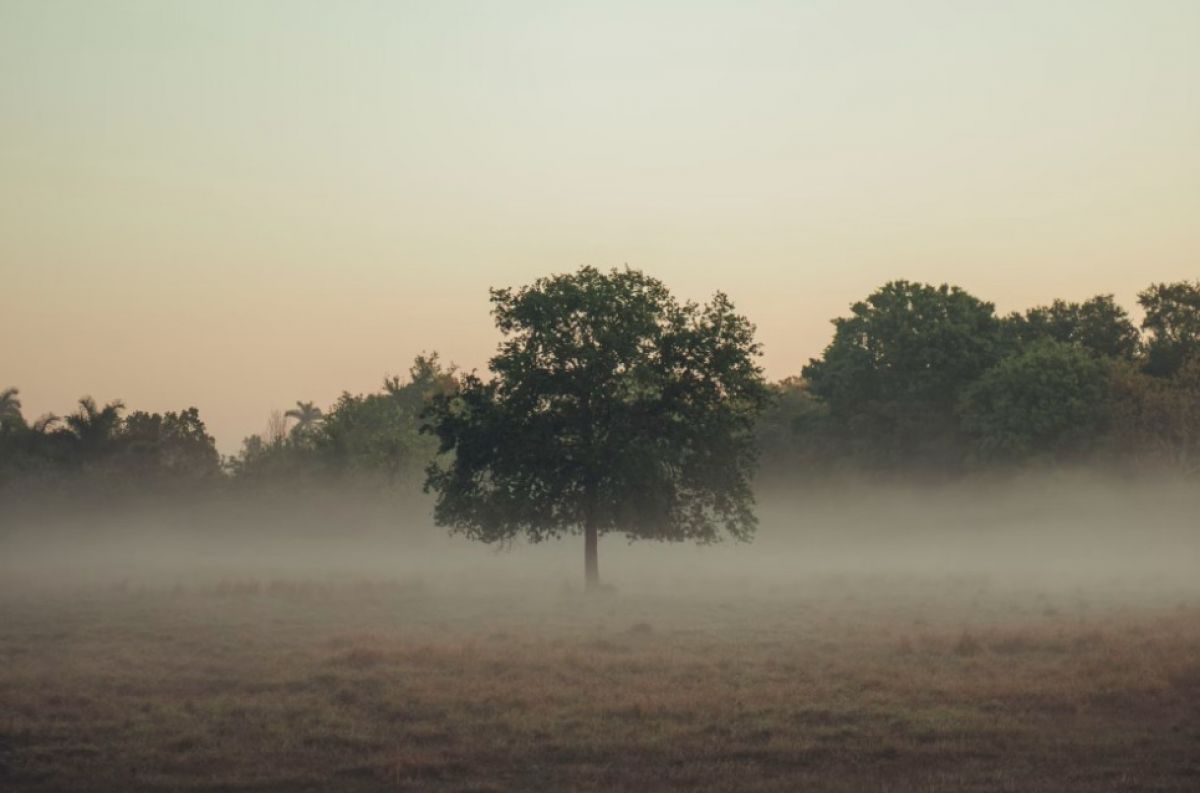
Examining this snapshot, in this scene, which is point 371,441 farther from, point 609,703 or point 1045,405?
point 609,703

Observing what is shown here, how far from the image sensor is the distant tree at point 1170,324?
9412 cm

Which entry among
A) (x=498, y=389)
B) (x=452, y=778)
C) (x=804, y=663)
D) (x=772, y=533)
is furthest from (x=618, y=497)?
(x=772, y=533)

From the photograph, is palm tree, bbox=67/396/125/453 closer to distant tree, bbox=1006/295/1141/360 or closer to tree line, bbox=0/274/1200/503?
tree line, bbox=0/274/1200/503

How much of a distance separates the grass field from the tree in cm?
1210

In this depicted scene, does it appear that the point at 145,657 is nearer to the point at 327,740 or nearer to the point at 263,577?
the point at 327,740

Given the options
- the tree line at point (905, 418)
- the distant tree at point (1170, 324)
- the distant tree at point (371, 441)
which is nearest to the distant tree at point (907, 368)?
the tree line at point (905, 418)

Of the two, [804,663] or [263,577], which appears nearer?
[804,663]

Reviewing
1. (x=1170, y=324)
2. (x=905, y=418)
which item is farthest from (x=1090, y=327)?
(x=905, y=418)

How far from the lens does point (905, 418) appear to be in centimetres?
9912

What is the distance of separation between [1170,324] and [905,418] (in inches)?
995

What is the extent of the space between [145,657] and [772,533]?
7808cm

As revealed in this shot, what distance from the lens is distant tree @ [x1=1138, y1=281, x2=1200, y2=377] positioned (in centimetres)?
9412

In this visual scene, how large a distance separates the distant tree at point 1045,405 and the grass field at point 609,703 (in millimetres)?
45505

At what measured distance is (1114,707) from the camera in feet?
66.6
